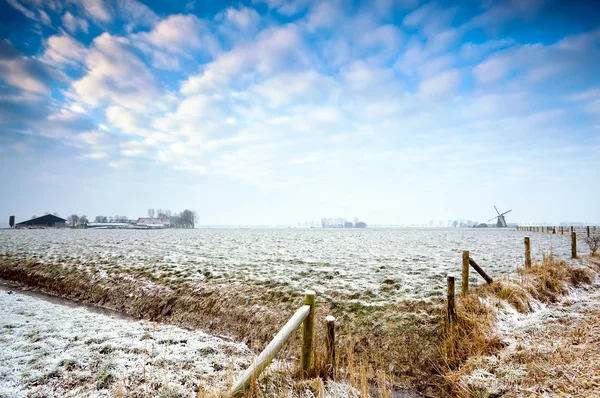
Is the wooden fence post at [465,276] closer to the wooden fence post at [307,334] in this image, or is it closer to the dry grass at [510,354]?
the dry grass at [510,354]

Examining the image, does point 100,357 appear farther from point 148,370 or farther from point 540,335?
point 540,335

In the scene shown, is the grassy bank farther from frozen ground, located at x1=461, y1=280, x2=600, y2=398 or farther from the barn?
the barn

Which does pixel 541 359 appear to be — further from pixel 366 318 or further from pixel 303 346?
pixel 303 346

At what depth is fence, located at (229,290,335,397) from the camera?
455cm

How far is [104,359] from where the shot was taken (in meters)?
6.59

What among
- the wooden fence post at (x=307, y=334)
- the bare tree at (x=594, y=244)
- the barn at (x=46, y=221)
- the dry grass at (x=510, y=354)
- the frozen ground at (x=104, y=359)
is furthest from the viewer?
the barn at (x=46, y=221)

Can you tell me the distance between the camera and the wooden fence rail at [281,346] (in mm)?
4523

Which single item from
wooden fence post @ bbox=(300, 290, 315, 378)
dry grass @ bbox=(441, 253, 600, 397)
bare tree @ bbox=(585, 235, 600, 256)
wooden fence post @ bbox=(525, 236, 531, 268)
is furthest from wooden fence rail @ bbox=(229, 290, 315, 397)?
bare tree @ bbox=(585, 235, 600, 256)

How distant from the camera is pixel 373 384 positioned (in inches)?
261

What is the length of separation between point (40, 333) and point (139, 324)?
2.43m

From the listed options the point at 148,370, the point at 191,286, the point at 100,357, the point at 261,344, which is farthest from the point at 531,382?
the point at 191,286

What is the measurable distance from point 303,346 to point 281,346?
0.89 meters

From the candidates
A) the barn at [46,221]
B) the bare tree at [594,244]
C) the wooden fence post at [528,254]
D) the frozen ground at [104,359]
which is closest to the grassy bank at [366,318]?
the wooden fence post at [528,254]

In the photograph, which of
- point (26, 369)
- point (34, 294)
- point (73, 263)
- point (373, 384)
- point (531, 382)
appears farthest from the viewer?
point (73, 263)
